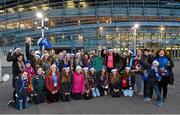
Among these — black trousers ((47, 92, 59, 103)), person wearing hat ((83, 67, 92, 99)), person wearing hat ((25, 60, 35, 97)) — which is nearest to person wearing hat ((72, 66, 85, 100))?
person wearing hat ((83, 67, 92, 99))

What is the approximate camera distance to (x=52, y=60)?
12.8 meters

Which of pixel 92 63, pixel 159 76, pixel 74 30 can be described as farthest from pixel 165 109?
pixel 74 30

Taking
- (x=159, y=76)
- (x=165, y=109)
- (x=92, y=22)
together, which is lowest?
(x=165, y=109)

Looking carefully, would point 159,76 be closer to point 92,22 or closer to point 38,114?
point 38,114

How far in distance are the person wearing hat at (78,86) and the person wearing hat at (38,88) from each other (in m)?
1.00

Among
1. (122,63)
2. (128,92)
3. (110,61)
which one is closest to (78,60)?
(110,61)

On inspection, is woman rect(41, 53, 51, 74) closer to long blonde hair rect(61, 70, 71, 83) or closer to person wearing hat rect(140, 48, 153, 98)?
long blonde hair rect(61, 70, 71, 83)

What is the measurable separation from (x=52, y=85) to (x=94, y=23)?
36.0m

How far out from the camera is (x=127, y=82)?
12.8 m

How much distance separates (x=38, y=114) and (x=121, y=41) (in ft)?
127

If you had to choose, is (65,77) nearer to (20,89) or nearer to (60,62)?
(60,62)

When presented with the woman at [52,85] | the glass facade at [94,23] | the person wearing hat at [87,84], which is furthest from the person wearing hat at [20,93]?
the glass facade at [94,23]

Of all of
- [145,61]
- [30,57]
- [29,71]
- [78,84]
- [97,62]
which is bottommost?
[78,84]

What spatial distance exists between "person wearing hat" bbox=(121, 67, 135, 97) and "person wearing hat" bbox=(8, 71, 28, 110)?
11.0 ft
